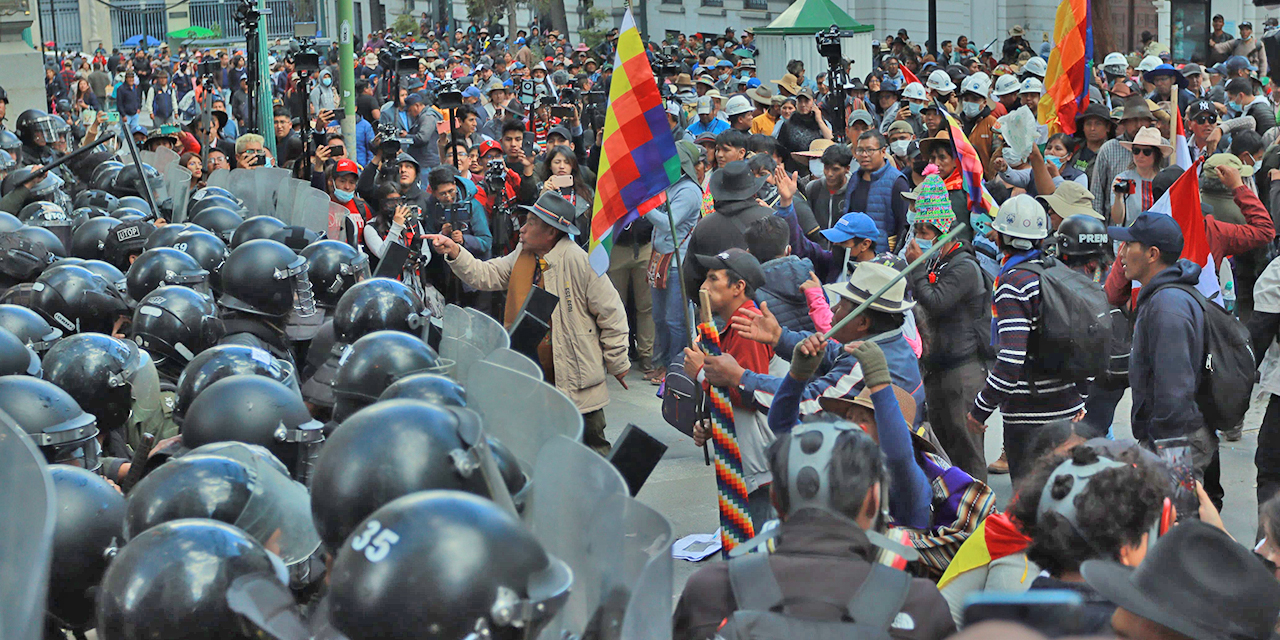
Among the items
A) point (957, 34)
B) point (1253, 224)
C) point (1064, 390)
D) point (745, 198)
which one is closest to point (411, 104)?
point (745, 198)

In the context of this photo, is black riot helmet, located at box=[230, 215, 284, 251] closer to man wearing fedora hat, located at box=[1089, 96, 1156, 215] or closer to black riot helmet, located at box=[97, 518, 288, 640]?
black riot helmet, located at box=[97, 518, 288, 640]

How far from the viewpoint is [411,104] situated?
17.1m

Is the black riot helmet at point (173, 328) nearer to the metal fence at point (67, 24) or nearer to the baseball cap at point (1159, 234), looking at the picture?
the baseball cap at point (1159, 234)

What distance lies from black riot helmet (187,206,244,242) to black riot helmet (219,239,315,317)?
2309 mm

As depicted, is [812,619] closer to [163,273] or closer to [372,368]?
[372,368]

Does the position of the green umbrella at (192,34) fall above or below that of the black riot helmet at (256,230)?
above

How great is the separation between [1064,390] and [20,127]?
12.4 meters

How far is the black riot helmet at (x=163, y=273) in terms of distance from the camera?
705 centimetres

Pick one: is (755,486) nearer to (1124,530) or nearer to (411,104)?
(1124,530)

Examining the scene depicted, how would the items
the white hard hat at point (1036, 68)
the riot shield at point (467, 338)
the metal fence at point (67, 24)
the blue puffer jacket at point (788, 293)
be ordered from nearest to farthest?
1. the riot shield at point (467, 338)
2. the blue puffer jacket at point (788, 293)
3. the white hard hat at point (1036, 68)
4. the metal fence at point (67, 24)

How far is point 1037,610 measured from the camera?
9.47 ft

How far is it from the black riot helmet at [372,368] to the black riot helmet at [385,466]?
1.28 meters

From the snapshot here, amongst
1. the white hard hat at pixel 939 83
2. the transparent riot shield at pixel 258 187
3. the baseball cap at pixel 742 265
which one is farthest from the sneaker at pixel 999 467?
the white hard hat at pixel 939 83

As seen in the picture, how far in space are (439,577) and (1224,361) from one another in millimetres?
4100
